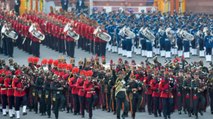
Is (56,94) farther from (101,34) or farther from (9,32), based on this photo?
(101,34)

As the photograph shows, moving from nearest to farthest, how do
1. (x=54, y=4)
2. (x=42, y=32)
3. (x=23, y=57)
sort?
(x=23, y=57) < (x=42, y=32) < (x=54, y=4)

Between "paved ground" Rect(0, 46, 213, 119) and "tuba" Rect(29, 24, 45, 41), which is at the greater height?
"tuba" Rect(29, 24, 45, 41)

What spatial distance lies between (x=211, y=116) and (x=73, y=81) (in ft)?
16.2

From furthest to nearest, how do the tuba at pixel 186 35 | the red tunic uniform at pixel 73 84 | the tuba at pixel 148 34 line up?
the tuba at pixel 186 35 < the tuba at pixel 148 34 < the red tunic uniform at pixel 73 84

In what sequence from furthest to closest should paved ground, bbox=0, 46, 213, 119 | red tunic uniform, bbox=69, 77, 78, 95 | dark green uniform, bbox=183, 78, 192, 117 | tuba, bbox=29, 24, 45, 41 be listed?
tuba, bbox=29, 24, 45, 41 < dark green uniform, bbox=183, 78, 192, 117 < red tunic uniform, bbox=69, 77, 78, 95 < paved ground, bbox=0, 46, 213, 119

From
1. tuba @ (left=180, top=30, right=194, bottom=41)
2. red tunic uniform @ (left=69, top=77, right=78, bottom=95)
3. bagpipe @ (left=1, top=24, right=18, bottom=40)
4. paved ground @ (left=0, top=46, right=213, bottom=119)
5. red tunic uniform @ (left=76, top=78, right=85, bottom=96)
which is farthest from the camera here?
tuba @ (left=180, top=30, right=194, bottom=41)

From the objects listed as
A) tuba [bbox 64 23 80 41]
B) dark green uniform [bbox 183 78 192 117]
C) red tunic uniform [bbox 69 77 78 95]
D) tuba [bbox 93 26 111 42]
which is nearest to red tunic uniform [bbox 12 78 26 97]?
red tunic uniform [bbox 69 77 78 95]

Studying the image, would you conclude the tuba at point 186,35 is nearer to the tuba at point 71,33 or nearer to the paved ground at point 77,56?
the paved ground at point 77,56

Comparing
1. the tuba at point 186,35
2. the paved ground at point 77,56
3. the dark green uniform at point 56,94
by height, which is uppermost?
the tuba at point 186,35

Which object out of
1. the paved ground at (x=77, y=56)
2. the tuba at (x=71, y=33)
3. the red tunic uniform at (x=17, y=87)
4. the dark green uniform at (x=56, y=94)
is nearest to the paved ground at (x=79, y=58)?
the paved ground at (x=77, y=56)

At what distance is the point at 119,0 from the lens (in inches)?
2537

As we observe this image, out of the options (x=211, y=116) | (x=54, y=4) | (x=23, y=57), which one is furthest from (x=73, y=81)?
(x=54, y=4)

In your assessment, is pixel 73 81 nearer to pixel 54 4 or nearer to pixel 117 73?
pixel 117 73

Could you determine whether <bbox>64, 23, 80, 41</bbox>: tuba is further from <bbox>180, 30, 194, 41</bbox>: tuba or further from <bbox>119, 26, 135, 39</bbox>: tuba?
<bbox>180, 30, 194, 41</bbox>: tuba
